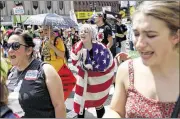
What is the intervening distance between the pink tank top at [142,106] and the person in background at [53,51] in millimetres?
3018

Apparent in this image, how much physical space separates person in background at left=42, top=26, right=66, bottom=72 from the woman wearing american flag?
0.21 meters

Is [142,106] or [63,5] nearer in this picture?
[142,106]

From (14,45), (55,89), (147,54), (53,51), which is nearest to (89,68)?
(53,51)

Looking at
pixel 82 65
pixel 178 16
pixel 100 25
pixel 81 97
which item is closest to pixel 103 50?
pixel 82 65

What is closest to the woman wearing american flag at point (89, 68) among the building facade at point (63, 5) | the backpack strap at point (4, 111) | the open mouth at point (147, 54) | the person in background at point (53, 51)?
the person in background at point (53, 51)

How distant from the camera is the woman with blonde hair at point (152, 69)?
4.08 feet

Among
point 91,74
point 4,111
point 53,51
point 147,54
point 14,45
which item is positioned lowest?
point 91,74

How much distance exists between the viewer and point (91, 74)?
13.9ft

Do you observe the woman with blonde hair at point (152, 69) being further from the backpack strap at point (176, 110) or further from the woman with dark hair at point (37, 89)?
the woman with dark hair at point (37, 89)

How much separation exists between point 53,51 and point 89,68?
1.98ft

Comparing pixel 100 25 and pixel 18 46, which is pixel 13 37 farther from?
pixel 100 25

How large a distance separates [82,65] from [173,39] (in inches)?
117

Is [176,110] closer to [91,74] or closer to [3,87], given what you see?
[3,87]

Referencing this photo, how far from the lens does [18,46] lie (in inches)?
99.9
